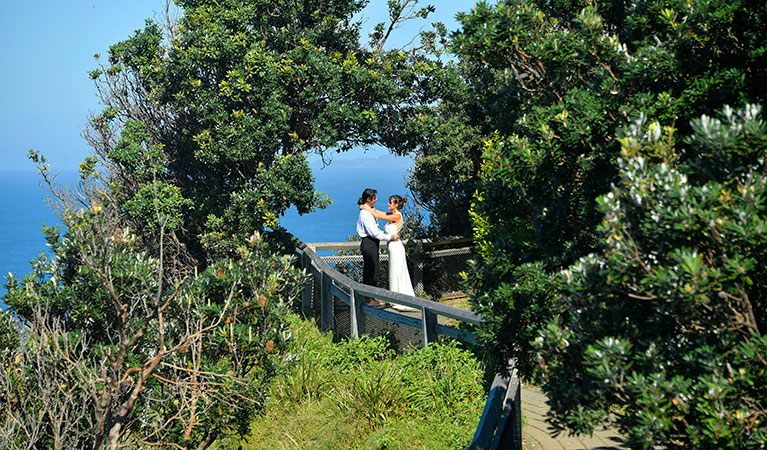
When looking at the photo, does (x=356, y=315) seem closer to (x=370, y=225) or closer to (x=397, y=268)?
(x=370, y=225)

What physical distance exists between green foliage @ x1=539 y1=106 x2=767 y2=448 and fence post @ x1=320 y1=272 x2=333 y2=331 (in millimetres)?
8509

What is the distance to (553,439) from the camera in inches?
241

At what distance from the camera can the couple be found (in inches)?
489

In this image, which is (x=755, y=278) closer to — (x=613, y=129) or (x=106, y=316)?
(x=613, y=129)

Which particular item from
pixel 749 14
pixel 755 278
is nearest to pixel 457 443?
pixel 755 278

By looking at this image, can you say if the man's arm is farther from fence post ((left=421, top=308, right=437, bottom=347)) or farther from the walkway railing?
fence post ((left=421, top=308, right=437, bottom=347))

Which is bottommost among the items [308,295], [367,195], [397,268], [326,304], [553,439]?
[553,439]

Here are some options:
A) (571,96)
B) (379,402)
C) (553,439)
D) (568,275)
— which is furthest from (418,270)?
(568,275)

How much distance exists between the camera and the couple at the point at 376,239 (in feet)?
40.8

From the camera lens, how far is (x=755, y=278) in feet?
9.72

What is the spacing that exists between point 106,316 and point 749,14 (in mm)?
5729

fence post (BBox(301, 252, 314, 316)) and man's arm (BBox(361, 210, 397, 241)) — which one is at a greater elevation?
man's arm (BBox(361, 210, 397, 241))

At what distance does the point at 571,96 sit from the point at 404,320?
5.06 meters

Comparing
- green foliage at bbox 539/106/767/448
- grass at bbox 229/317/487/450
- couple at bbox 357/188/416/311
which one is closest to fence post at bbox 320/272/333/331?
couple at bbox 357/188/416/311
